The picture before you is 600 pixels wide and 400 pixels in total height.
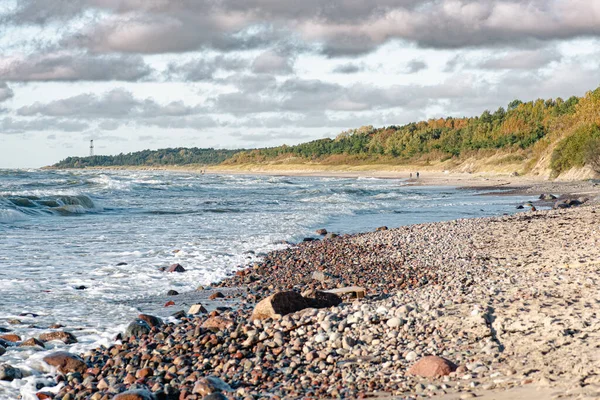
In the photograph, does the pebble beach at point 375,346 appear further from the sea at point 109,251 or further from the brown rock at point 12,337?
the sea at point 109,251

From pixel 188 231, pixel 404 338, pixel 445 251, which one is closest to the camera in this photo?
pixel 404 338

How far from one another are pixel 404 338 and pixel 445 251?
24.5ft

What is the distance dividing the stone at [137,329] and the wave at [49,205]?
63.5ft

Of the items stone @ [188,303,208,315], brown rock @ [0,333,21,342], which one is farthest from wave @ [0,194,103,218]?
brown rock @ [0,333,21,342]

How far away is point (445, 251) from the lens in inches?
525

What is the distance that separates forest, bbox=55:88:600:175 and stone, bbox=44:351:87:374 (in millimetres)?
49996

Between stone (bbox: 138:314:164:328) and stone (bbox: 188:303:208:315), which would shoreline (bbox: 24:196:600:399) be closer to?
stone (bbox: 138:314:164:328)

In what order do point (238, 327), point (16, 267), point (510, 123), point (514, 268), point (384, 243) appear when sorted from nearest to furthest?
point (238, 327)
point (514, 268)
point (16, 267)
point (384, 243)
point (510, 123)

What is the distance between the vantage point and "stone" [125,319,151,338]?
287 inches

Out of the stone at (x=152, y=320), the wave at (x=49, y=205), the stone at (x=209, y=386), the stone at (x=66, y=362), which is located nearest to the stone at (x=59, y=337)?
the stone at (x=66, y=362)

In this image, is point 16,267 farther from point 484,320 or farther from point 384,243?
point 484,320

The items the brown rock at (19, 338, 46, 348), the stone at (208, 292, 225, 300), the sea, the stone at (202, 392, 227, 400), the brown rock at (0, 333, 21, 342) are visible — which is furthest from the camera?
the stone at (208, 292, 225, 300)

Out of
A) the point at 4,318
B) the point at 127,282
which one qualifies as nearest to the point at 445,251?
the point at 127,282

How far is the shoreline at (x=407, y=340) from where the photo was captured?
5.08 m
